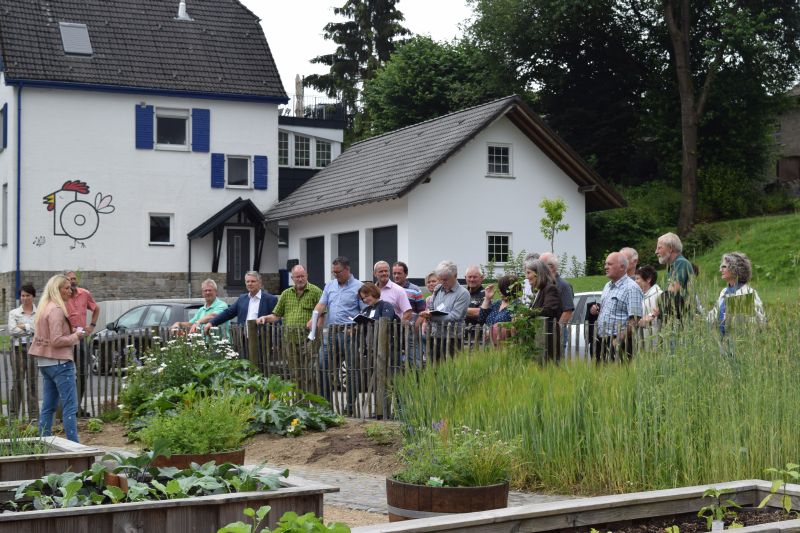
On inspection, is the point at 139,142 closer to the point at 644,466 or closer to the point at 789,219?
the point at 789,219

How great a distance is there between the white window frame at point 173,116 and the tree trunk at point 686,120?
653 inches

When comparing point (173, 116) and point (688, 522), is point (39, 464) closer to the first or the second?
point (688, 522)

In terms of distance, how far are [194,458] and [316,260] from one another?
29.8m

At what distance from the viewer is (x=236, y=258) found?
127 feet

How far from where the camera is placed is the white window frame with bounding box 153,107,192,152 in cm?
3728

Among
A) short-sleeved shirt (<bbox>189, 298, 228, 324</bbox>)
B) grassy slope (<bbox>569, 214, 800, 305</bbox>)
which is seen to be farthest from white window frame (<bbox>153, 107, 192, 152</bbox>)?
short-sleeved shirt (<bbox>189, 298, 228, 324</bbox>)

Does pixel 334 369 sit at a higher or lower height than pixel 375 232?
lower

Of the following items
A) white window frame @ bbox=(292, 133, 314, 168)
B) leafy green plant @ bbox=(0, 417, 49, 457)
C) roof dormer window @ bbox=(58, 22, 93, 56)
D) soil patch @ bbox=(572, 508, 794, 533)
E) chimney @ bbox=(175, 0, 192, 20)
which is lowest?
soil patch @ bbox=(572, 508, 794, 533)

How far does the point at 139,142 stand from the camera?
36.9 m

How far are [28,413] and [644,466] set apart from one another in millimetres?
9099

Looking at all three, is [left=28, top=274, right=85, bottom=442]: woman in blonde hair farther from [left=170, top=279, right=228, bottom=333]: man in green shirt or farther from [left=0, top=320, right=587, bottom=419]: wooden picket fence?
[left=170, top=279, right=228, bottom=333]: man in green shirt

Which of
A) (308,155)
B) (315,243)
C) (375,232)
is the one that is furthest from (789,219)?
(308,155)

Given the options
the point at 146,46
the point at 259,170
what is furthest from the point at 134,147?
the point at 259,170

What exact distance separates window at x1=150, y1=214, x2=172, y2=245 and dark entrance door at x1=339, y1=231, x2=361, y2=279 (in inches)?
236
